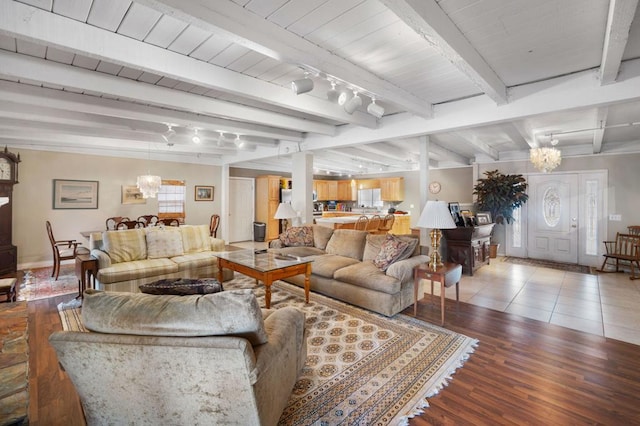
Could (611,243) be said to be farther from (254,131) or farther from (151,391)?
(151,391)

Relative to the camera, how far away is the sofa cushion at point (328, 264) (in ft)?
13.0

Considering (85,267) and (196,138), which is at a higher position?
(196,138)

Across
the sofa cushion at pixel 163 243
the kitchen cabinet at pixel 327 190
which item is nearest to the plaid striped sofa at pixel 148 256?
the sofa cushion at pixel 163 243

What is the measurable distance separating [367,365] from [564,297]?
11.3 feet

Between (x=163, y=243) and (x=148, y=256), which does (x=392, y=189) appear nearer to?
(x=163, y=243)

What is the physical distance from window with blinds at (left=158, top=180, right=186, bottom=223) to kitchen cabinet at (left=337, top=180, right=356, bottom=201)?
5774 millimetres

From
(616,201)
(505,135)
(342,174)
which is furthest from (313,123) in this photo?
(342,174)

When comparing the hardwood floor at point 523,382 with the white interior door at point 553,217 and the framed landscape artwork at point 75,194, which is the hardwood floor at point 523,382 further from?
the white interior door at point 553,217

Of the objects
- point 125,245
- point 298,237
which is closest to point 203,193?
point 125,245

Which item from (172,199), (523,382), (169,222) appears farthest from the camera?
(172,199)

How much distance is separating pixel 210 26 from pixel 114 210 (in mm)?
6466

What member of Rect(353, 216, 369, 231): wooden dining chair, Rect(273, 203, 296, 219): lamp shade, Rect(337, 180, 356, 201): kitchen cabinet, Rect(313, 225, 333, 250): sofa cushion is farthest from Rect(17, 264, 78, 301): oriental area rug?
Rect(337, 180, 356, 201): kitchen cabinet

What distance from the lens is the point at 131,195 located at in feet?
23.0

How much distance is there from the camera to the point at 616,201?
5941mm
